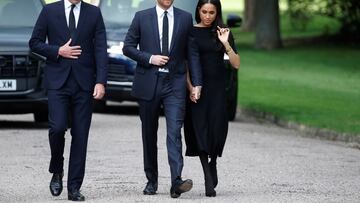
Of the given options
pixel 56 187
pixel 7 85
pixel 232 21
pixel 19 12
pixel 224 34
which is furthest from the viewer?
pixel 232 21

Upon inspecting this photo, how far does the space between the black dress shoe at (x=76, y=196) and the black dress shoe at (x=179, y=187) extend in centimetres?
74

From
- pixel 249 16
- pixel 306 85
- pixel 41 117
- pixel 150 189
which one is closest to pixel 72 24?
pixel 150 189

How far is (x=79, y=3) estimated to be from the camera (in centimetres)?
1150

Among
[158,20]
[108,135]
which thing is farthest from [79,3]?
[108,135]

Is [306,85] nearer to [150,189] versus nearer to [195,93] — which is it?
[195,93]

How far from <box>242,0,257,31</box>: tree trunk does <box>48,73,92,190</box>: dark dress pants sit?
41.1 m

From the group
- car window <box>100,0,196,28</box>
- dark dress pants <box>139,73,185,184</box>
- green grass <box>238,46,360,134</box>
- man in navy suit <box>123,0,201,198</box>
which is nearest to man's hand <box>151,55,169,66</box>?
man in navy suit <box>123,0,201,198</box>

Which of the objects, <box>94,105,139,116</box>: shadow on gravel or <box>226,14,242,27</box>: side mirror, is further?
<box>94,105,139,116</box>: shadow on gravel

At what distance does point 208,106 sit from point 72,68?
132 centimetres

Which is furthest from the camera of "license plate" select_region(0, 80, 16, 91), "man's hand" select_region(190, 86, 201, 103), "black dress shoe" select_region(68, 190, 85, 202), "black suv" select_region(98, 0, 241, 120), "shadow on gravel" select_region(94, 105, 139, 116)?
"shadow on gravel" select_region(94, 105, 139, 116)

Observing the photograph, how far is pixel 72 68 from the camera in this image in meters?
11.4

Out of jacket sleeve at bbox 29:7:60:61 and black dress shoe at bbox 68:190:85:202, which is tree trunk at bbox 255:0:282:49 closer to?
jacket sleeve at bbox 29:7:60:61

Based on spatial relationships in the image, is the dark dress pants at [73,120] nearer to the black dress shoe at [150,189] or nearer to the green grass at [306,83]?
the black dress shoe at [150,189]

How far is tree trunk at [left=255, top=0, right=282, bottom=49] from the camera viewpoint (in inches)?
1705
